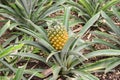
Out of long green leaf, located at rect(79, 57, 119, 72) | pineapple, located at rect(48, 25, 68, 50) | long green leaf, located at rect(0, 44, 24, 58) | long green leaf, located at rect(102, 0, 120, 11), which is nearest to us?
long green leaf, located at rect(0, 44, 24, 58)

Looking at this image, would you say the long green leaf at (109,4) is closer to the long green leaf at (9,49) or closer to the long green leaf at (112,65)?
the long green leaf at (112,65)

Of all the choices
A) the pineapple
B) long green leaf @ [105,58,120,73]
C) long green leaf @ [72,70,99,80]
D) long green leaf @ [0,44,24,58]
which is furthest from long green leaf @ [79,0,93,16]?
long green leaf @ [0,44,24,58]

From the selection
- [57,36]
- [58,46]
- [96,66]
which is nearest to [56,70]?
[58,46]

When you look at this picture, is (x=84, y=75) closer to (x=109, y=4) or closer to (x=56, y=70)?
(x=56, y=70)

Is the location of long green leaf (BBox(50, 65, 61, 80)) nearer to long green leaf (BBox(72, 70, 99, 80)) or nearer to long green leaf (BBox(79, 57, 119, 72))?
long green leaf (BBox(72, 70, 99, 80))

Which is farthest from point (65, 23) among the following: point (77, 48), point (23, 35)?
point (23, 35)

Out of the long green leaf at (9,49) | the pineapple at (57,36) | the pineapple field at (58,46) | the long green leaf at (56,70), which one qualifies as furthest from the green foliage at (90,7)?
the long green leaf at (9,49)

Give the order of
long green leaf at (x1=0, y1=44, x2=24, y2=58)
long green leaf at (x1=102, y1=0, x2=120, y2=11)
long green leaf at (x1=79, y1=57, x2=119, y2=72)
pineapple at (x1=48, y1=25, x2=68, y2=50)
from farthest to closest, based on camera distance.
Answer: long green leaf at (x1=102, y1=0, x2=120, y2=11)
long green leaf at (x1=79, y1=57, x2=119, y2=72)
pineapple at (x1=48, y1=25, x2=68, y2=50)
long green leaf at (x1=0, y1=44, x2=24, y2=58)

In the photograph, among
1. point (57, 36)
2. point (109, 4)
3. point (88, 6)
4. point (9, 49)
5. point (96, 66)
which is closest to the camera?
point (9, 49)
